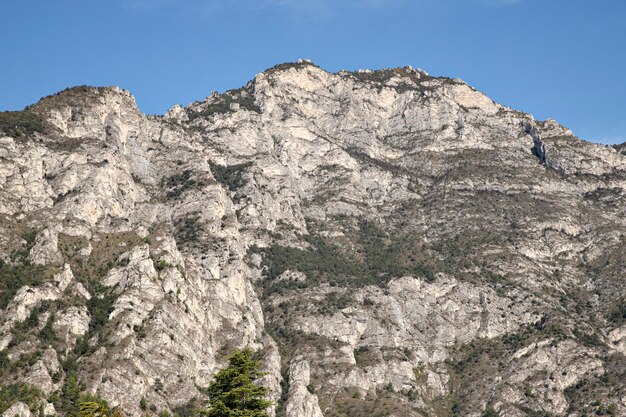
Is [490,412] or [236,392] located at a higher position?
[490,412]

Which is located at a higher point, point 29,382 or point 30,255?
point 30,255

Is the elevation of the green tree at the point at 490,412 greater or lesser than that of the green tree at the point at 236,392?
greater

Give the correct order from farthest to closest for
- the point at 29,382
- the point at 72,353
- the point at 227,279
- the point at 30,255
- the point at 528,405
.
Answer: the point at 227,279 < the point at 528,405 < the point at 30,255 < the point at 72,353 < the point at 29,382

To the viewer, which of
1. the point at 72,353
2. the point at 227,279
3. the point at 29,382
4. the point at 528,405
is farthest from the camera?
the point at 227,279

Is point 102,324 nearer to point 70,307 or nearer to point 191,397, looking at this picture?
point 70,307

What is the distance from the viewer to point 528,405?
181 m

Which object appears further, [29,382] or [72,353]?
[72,353]

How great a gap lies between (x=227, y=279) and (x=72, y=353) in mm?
51589

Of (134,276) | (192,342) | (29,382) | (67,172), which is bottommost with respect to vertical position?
(29,382)

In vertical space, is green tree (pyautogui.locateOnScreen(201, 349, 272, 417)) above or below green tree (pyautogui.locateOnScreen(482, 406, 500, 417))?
below

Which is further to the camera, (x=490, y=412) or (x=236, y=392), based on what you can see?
(x=490, y=412)

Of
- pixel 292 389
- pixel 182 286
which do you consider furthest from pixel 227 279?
pixel 292 389

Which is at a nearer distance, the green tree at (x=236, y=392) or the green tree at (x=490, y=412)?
the green tree at (x=236, y=392)

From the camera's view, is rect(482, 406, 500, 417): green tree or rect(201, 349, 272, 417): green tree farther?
rect(482, 406, 500, 417): green tree
